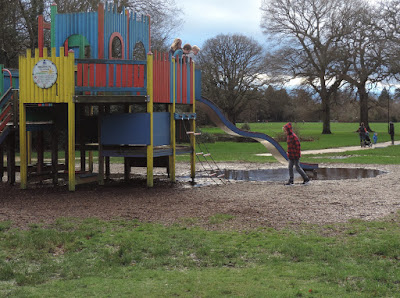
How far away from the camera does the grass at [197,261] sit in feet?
19.5

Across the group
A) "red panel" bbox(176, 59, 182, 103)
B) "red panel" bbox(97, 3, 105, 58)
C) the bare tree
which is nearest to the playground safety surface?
"red panel" bbox(176, 59, 182, 103)

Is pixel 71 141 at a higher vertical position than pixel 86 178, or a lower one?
higher

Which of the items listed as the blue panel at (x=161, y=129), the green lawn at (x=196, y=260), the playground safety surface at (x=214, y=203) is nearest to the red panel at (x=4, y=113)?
the playground safety surface at (x=214, y=203)

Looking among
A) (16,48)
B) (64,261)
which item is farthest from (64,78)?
(16,48)

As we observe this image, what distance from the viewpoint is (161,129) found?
584 inches

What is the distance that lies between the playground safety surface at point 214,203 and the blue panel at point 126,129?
51.0 inches

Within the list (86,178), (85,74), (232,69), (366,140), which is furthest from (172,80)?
(232,69)

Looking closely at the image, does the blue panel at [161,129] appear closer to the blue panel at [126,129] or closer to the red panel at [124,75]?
the blue panel at [126,129]

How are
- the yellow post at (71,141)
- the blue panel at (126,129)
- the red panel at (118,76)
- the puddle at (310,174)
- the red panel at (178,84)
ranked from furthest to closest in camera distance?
the puddle at (310,174), the red panel at (178,84), the blue panel at (126,129), the red panel at (118,76), the yellow post at (71,141)

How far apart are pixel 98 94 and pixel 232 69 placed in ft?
164

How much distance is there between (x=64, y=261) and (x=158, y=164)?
971 centimetres

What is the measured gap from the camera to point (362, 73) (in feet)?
176

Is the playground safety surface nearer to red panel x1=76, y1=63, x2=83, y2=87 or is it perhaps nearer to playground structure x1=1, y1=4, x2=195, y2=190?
playground structure x1=1, y1=4, x2=195, y2=190

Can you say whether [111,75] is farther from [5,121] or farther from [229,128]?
[229,128]
